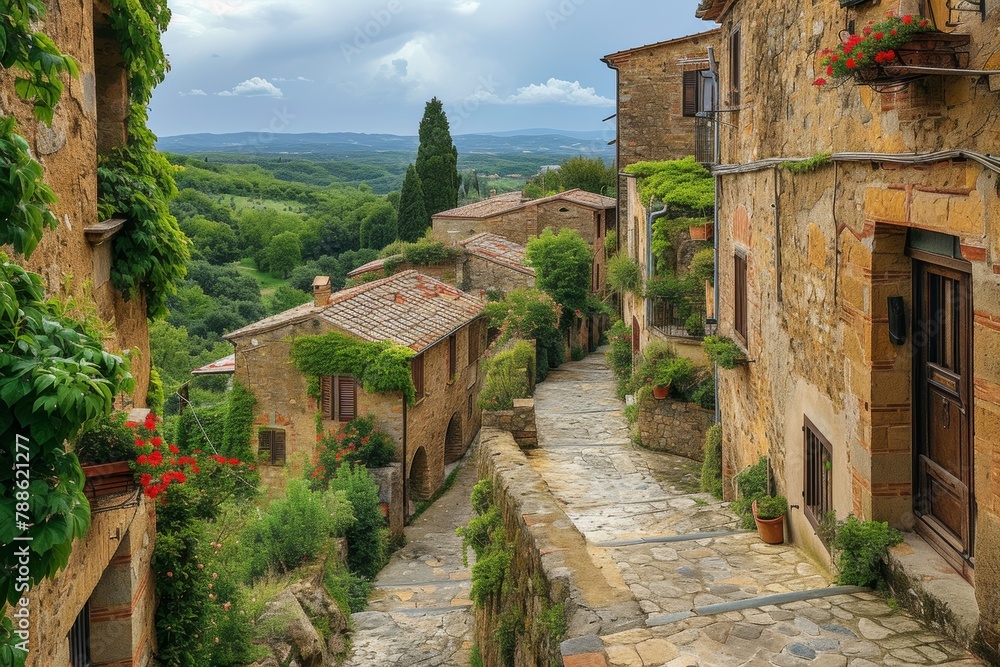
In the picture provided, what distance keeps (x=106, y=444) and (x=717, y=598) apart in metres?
4.03

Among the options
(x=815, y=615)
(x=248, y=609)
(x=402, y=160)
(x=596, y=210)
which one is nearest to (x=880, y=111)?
(x=815, y=615)

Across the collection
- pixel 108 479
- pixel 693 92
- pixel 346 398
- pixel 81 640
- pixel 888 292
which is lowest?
pixel 346 398

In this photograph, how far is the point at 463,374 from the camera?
22734 millimetres

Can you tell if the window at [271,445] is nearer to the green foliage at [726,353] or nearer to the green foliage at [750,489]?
the green foliage at [726,353]

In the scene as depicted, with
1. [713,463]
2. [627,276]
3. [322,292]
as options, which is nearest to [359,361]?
[322,292]

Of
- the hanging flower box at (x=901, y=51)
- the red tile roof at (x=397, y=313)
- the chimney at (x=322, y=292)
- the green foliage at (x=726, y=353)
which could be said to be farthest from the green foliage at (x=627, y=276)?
the hanging flower box at (x=901, y=51)

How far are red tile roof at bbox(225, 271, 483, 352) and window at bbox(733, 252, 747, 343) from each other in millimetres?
9607

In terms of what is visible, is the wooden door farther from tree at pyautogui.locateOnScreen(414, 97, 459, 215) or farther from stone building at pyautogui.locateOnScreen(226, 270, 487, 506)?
tree at pyautogui.locateOnScreen(414, 97, 459, 215)

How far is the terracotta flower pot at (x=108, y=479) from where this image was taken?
5.07 m

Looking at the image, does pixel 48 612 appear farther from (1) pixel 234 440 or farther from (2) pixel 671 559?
(1) pixel 234 440

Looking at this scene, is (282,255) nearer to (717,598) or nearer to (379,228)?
(379,228)

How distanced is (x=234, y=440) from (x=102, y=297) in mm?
13409

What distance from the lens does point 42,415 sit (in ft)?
10.1

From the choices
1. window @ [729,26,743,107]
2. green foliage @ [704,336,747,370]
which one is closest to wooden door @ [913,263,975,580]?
green foliage @ [704,336,747,370]
